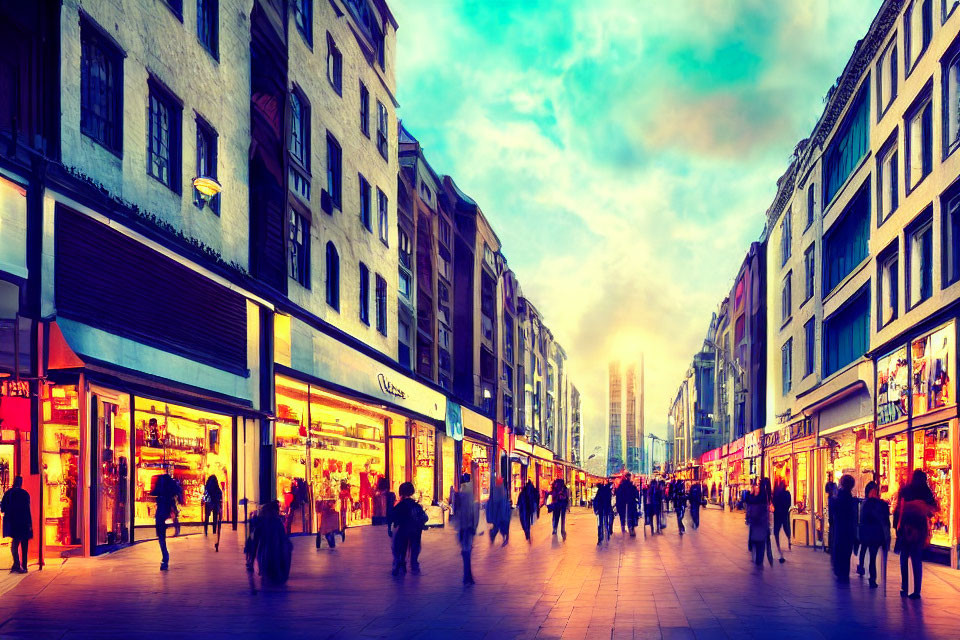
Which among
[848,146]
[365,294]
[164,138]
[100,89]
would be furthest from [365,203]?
[100,89]

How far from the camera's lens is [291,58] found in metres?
28.8

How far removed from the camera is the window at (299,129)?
29336 mm

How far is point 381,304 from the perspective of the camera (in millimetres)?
38781

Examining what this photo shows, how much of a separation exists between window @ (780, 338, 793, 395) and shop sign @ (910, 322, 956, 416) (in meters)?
23.1

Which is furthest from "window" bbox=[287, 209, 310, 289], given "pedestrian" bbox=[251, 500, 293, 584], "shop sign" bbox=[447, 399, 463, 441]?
"shop sign" bbox=[447, 399, 463, 441]

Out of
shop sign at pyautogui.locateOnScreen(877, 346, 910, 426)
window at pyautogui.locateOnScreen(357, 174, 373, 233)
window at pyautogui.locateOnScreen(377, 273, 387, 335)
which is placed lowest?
shop sign at pyautogui.locateOnScreen(877, 346, 910, 426)

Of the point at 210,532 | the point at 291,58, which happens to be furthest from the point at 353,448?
the point at 291,58

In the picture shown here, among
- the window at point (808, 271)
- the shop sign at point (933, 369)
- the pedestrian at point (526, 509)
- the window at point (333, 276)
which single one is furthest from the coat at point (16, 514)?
the window at point (808, 271)

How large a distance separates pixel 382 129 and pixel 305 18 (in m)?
9.21

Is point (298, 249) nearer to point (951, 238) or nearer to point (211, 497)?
point (211, 497)

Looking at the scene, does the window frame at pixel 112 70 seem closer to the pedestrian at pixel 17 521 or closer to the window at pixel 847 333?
the pedestrian at pixel 17 521

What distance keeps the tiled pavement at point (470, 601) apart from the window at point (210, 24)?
1133cm

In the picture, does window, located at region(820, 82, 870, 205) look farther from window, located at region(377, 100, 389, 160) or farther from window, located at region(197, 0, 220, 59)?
window, located at region(197, 0, 220, 59)

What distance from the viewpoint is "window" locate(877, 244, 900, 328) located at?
2906cm
